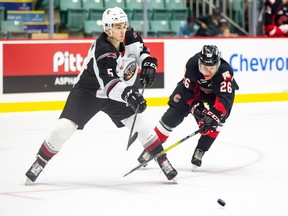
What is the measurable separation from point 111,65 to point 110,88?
6.0 inches

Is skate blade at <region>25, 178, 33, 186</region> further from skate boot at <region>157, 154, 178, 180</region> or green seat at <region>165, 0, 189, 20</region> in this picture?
green seat at <region>165, 0, 189, 20</region>

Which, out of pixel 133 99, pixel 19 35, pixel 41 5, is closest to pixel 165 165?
pixel 133 99

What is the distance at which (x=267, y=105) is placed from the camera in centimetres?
1104

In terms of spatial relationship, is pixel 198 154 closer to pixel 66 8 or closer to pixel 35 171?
pixel 35 171

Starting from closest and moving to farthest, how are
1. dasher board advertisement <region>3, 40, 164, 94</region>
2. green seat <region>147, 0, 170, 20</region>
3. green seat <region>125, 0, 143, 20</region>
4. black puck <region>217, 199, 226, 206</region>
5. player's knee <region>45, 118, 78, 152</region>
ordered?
1. black puck <region>217, 199, 226, 206</region>
2. player's knee <region>45, 118, 78, 152</region>
3. dasher board advertisement <region>3, 40, 164, 94</region>
4. green seat <region>125, 0, 143, 20</region>
5. green seat <region>147, 0, 170, 20</region>

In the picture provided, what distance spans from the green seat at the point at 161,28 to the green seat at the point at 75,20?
3.17 feet

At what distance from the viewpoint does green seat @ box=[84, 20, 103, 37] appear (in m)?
10.9

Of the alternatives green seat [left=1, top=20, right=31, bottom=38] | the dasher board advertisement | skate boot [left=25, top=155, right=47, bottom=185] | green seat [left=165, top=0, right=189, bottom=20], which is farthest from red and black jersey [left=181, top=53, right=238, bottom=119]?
green seat [left=165, top=0, right=189, bottom=20]

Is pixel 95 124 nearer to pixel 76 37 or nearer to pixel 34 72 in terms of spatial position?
pixel 34 72

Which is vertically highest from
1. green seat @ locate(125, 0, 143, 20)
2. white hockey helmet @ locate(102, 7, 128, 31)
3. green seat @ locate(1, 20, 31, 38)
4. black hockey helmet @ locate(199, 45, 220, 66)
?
white hockey helmet @ locate(102, 7, 128, 31)

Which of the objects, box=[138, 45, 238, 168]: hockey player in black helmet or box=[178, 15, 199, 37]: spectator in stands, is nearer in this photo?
box=[138, 45, 238, 168]: hockey player in black helmet

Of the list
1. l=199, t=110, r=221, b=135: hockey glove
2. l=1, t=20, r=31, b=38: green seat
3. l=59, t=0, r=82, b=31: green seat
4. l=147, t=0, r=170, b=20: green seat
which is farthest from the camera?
l=147, t=0, r=170, b=20: green seat

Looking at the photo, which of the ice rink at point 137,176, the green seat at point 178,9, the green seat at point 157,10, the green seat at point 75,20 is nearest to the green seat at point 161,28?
the green seat at point 157,10

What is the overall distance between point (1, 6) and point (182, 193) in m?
5.66
